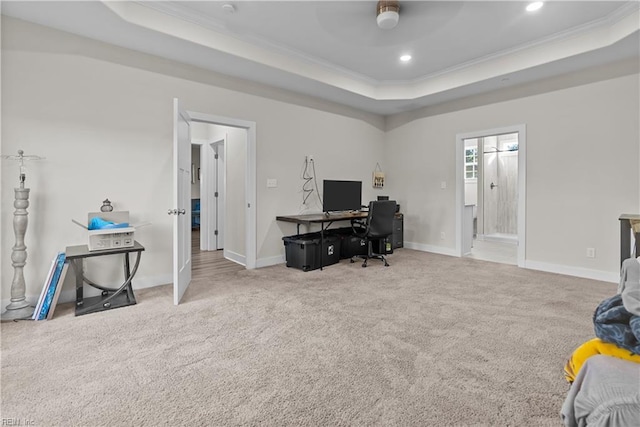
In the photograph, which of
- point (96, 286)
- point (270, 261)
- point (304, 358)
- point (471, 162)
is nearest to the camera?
point (304, 358)

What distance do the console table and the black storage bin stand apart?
6.36ft

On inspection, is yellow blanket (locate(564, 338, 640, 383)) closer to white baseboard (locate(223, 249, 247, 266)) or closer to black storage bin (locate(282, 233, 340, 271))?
black storage bin (locate(282, 233, 340, 271))

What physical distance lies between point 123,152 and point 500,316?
3910mm

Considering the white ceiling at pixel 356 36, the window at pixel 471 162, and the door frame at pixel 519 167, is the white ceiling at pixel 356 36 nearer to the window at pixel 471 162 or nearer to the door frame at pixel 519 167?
the door frame at pixel 519 167

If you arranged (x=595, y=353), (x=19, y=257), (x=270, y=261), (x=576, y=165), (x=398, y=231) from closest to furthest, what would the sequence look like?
(x=595, y=353)
(x=19, y=257)
(x=576, y=165)
(x=270, y=261)
(x=398, y=231)

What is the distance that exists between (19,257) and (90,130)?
1290mm

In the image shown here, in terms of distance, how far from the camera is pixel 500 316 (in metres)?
2.73

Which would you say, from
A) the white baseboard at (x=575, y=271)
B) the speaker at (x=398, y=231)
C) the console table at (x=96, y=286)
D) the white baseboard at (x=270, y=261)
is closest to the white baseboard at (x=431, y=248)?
the speaker at (x=398, y=231)

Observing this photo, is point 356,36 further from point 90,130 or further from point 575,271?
point 575,271

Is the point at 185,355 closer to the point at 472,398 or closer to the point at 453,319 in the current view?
the point at 472,398

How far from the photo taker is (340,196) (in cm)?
500

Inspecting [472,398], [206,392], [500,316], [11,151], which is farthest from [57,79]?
[500,316]

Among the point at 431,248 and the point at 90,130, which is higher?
the point at 90,130

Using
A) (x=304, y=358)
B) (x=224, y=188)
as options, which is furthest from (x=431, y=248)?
(x=304, y=358)
